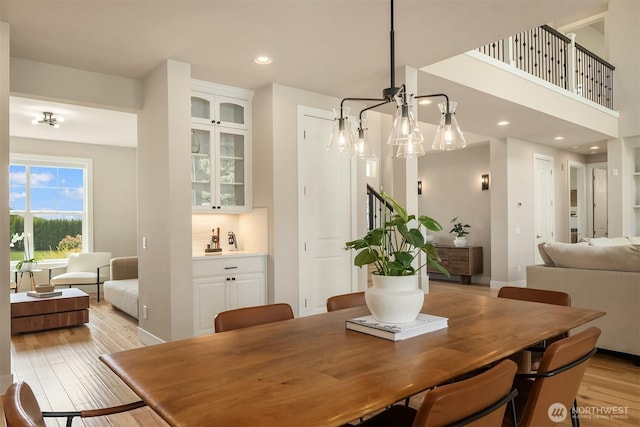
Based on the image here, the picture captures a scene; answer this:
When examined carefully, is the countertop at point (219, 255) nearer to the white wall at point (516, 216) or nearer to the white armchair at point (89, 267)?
the white armchair at point (89, 267)

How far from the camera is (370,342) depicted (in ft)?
5.51

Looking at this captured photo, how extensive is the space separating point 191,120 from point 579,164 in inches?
347

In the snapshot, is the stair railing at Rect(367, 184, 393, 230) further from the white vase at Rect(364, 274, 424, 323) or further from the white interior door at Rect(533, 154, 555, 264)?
the white vase at Rect(364, 274, 424, 323)

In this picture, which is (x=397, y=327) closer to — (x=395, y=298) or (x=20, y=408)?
(x=395, y=298)

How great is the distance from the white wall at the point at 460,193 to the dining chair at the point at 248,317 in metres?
6.79

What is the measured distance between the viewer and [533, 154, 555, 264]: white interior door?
810 centimetres

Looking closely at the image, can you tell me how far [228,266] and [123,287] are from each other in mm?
2239

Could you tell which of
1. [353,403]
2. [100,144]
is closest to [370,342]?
[353,403]

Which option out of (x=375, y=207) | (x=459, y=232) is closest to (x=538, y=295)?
(x=375, y=207)

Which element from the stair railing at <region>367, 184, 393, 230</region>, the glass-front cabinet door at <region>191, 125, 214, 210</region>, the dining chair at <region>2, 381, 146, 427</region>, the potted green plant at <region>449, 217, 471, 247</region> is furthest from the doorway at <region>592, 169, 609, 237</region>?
the dining chair at <region>2, 381, 146, 427</region>

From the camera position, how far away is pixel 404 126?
85.4 inches

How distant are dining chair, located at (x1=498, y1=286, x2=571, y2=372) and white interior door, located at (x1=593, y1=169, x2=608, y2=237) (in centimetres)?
821

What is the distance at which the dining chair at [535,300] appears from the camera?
2334mm

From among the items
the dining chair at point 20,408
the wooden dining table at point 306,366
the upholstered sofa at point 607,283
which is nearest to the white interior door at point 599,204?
the upholstered sofa at point 607,283
